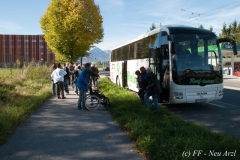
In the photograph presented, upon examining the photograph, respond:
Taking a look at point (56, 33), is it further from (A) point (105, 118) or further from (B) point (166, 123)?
(B) point (166, 123)

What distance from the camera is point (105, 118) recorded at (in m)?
8.95

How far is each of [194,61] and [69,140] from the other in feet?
19.8

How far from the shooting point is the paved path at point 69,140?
524 centimetres

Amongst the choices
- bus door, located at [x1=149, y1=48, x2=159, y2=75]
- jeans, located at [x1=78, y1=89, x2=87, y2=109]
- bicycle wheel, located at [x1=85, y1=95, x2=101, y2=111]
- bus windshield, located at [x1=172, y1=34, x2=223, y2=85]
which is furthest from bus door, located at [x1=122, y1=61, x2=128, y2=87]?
bus windshield, located at [x1=172, y1=34, x2=223, y2=85]

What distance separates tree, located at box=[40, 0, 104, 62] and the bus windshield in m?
17.6

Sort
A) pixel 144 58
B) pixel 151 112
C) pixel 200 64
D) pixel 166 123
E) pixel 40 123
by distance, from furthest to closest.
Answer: pixel 144 58 < pixel 200 64 < pixel 151 112 < pixel 40 123 < pixel 166 123

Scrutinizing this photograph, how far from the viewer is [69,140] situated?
6.32 metres

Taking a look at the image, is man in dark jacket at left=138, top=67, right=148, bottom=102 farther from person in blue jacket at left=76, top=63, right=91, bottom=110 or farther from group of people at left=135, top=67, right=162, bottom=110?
person in blue jacket at left=76, top=63, right=91, bottom=110

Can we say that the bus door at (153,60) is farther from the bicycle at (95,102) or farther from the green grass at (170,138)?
the green grass at (170,138)

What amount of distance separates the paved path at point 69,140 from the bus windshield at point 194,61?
3.24 m

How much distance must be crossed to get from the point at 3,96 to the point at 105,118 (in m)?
5.63

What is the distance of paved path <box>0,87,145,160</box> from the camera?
5.24 meters

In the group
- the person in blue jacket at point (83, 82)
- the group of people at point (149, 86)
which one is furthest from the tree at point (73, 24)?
the group of people at point (149, 86)

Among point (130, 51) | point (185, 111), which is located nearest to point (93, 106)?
point (185, 111)
